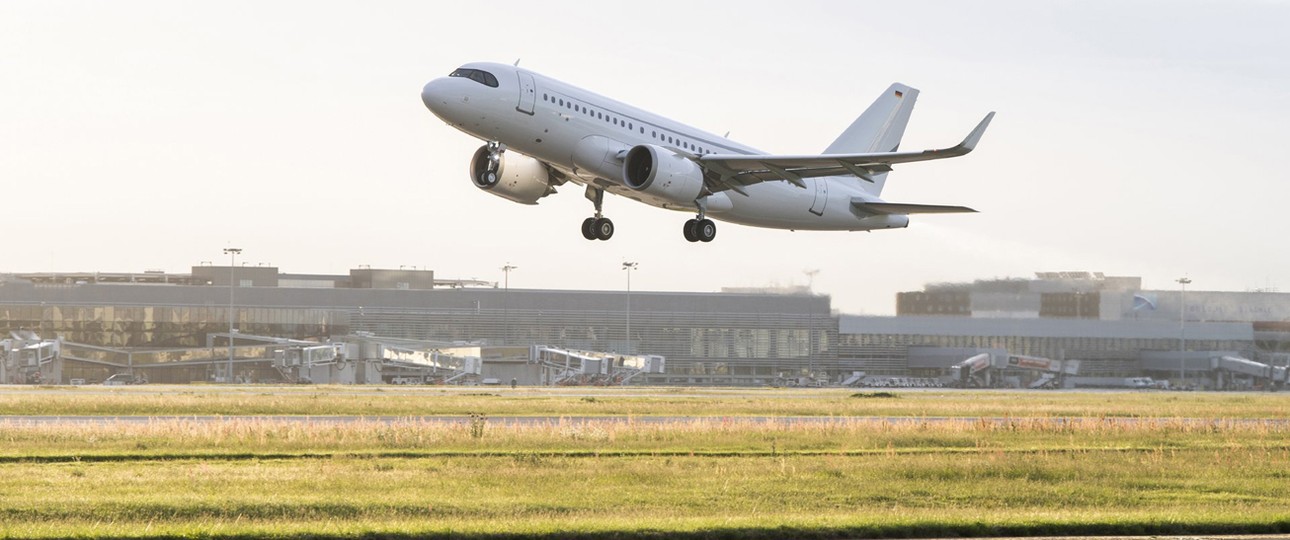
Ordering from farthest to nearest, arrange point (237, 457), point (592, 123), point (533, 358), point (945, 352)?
point (945, 352)
point (533, 358)
point (592, 123)
point (237, 457)

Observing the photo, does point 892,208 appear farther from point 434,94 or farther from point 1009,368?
point 1009,368

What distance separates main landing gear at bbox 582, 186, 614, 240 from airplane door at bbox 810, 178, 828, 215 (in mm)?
6775

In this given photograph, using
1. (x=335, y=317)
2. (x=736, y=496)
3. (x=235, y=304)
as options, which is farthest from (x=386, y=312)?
(x=736, y=496)

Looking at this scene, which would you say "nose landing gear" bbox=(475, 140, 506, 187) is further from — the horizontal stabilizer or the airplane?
the horizontal stabilizer

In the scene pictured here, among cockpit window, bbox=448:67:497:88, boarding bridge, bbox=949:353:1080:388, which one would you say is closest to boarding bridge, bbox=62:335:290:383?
boarding bridge, bbox=949:353:1080:388

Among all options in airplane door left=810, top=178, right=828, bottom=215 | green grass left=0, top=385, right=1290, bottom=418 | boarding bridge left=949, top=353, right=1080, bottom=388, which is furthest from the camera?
boarding bridge left=949, top=353, right=1080, bottom=388

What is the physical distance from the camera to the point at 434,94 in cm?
3834

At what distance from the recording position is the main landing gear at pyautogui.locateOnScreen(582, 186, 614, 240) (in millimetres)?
45406

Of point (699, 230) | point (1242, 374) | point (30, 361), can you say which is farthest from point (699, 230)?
point (1242, 374)

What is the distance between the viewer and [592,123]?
4062 cm

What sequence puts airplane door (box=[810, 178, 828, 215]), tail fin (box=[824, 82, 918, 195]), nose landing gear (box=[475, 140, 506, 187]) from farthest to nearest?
tail fin (box=[824, 82, 918, 195])
airplane door (box=[810, 178, 828, 215])
nose landing gear (box=[475, 140, 506, 187])

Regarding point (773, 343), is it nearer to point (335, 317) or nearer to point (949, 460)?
point (335, 317)

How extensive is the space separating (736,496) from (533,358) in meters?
91.8

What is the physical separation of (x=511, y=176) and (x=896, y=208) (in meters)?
12.9
